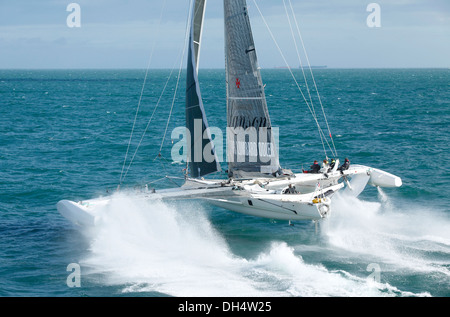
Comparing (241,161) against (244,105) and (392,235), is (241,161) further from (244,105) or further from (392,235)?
(392,235)

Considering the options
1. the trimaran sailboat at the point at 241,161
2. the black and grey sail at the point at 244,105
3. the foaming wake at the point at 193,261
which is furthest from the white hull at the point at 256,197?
the black and grey sail at the point at 244,105

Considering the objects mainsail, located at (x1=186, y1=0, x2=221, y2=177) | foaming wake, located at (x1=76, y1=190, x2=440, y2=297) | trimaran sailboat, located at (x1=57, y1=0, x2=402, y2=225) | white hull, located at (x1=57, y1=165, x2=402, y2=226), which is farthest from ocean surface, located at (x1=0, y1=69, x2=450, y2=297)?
mainsail, located at (x1=186, y1=0, x2=221, y2=177)

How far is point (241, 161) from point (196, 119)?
284 centimetres

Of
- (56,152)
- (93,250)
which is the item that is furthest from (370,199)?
(56,152)

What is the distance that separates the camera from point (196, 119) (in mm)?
22781

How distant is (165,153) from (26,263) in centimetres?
2206

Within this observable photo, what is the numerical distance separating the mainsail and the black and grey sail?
1.06m

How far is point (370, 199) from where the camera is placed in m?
27.8

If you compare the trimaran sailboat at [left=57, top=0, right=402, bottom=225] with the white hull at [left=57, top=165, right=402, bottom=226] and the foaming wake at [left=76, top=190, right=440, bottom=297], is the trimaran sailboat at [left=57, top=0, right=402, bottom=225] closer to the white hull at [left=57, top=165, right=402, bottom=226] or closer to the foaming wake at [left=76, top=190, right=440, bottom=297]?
the white hull at [left=57, top=165, right=402, bottom=226]

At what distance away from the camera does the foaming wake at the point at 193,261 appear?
17.1m

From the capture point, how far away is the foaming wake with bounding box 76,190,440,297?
1708cm

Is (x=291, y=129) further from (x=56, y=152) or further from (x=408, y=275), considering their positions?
(x=408, y=275)

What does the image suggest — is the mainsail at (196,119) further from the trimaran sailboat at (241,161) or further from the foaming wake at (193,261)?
the foaming wake at (193,261)
